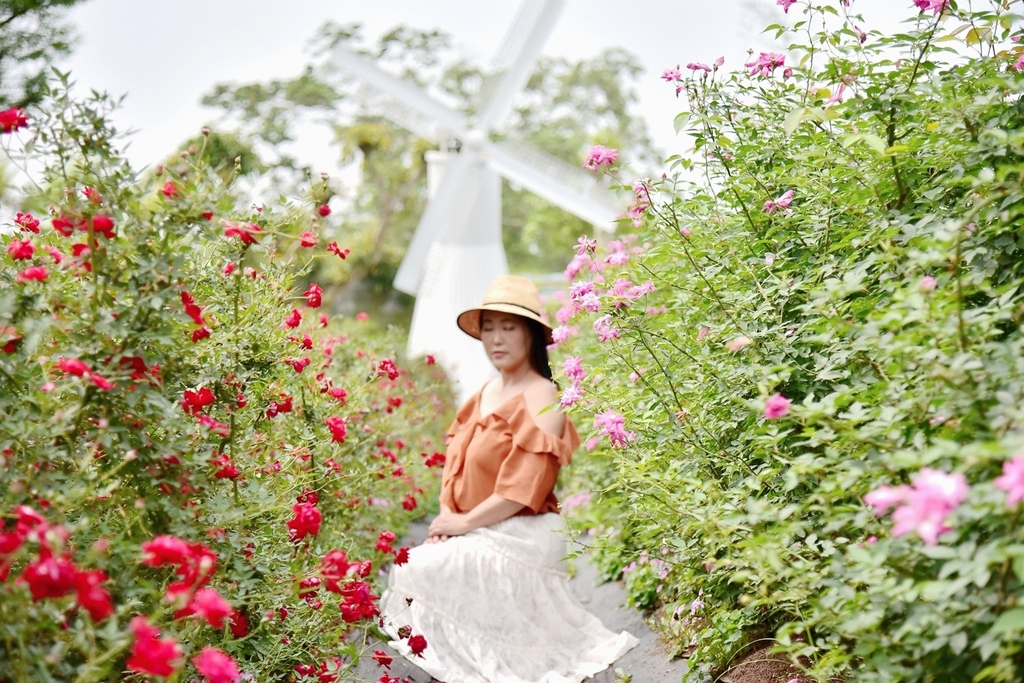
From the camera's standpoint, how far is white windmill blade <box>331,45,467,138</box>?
14.6 m

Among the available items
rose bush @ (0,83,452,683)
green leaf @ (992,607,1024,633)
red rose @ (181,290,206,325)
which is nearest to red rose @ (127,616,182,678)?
rose bush @ (0,83,452,683)

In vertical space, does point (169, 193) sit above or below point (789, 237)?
below

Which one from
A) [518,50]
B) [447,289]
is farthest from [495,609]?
[518,50]

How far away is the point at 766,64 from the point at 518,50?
474 inches

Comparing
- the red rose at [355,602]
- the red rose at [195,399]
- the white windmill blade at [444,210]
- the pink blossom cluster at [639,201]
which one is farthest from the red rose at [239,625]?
the white windmill blade at [444,210]

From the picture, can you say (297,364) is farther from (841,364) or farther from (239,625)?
(841,364)

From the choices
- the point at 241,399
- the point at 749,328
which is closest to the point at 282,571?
the point at 241,399

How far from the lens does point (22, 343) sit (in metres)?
2.17

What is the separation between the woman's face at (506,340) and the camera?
400 cm

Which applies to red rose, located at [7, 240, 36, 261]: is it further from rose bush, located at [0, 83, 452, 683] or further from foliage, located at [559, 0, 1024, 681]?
foliage, located at [559, 0, 1024, 681]

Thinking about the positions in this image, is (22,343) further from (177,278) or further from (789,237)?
(789,237)

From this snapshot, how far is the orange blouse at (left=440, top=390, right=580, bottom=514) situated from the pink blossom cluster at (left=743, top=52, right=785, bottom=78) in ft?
4.85

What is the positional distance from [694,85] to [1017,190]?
1161 millimetres

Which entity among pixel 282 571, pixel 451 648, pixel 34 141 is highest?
pixel 34 141
